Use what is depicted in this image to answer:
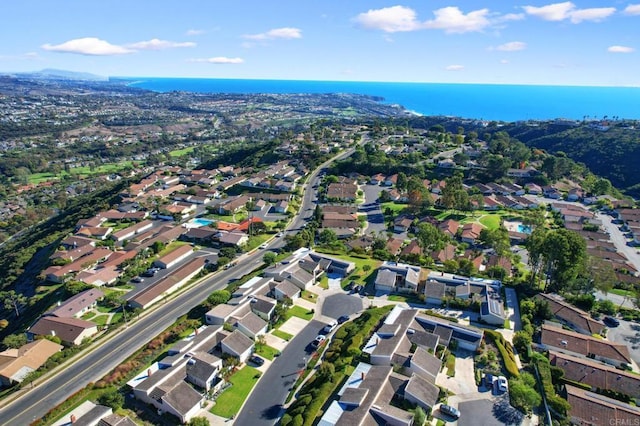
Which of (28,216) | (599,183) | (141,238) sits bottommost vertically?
(28,216)

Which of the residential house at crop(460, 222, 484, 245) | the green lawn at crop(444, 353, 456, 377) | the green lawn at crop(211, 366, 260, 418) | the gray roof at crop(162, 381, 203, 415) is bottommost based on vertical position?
the green lawn at crop(211, 366, 260, 418)

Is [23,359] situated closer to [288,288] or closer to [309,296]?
[288,288]

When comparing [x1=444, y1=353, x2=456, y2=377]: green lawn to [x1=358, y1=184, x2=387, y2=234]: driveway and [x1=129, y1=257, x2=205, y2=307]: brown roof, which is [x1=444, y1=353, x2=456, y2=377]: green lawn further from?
[x1=129, y1=257, x2=205, y2=307]: brown roof

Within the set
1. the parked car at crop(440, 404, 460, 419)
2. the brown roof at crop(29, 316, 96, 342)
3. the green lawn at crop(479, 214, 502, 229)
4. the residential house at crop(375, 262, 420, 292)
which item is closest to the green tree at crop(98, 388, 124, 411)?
the brown roof at crop(29, 316, 96, 342)

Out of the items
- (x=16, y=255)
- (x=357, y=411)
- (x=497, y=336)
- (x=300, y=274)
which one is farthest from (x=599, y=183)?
(x=16, y=255)

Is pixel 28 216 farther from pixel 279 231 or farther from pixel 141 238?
pixel 279 231
